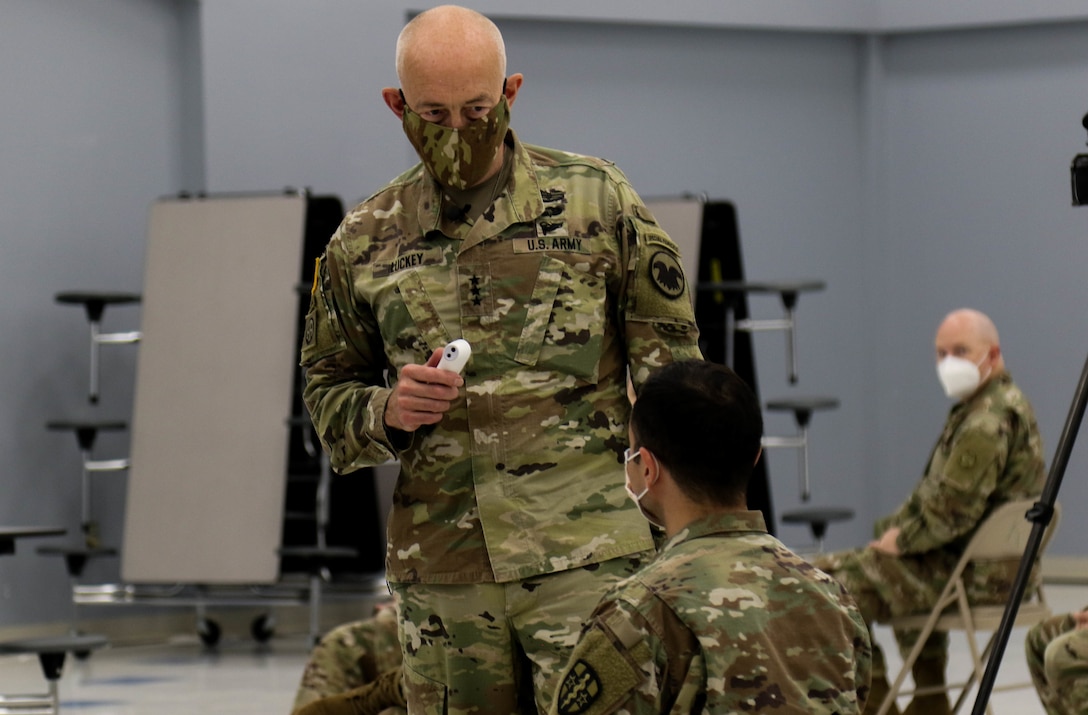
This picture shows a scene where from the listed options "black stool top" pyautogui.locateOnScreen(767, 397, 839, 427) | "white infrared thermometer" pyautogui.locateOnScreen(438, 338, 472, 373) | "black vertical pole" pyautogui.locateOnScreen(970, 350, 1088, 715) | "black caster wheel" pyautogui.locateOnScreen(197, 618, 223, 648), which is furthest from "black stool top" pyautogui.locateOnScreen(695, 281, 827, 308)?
"white infrared thermometer" pyautogui.locateOnScreen(438, 338, 472, 373)

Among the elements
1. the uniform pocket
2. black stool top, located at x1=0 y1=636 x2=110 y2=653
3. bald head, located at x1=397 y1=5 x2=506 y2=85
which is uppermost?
bald head, located at x1=397 y1=5 x2=506 y2=85

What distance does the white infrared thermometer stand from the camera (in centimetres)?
198

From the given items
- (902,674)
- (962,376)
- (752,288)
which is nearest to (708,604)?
(902,674)

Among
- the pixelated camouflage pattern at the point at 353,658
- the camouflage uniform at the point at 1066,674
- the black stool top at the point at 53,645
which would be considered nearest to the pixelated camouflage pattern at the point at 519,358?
the camouflage uniform at the point at 1066,674

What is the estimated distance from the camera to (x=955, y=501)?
433 centimetres

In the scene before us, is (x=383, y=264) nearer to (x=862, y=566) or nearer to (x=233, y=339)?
(x=862, y=566)

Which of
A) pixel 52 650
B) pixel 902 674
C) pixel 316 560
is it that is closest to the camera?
pixel 902 674

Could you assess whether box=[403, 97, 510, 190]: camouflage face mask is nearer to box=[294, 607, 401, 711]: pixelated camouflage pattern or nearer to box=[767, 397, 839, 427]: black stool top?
box=[294, 607, 401, 711]: pixelated camouflage pattern

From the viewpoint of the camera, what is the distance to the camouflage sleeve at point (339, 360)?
2.20 m

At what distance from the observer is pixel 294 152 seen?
732 centimetres

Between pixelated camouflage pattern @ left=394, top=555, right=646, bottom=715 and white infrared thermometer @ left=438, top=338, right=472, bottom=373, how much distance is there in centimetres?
31

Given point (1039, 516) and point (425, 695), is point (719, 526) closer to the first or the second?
point (425, 695)

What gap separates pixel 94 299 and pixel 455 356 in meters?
4.96

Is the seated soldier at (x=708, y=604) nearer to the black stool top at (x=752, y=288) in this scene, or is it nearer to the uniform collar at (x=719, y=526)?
the uniform collar at (x=719, y=526)
